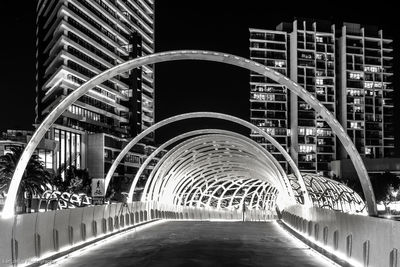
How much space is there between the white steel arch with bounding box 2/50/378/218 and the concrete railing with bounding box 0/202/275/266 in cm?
→ 107

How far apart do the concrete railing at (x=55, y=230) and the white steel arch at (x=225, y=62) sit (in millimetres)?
1068

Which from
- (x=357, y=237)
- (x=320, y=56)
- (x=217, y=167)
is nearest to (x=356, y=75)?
(x=320, y=56)

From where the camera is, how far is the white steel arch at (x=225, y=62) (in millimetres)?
15641

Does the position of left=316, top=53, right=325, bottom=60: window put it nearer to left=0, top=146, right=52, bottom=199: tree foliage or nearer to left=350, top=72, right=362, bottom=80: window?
left=350, top=72, right=362, bottom=80: window

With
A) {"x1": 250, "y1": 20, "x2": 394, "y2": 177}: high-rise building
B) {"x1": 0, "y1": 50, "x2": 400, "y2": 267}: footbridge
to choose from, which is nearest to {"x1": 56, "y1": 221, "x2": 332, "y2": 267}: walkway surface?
{"x1": 0, "y1": 50, "x2": 400, "y2": 267}: footbridge

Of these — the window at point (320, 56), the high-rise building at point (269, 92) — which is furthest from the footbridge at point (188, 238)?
the window at point (320, 56)

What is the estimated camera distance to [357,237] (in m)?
14.0

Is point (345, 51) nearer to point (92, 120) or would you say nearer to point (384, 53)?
point (384, 53)

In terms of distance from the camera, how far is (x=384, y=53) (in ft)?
490

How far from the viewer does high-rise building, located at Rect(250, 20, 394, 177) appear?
14112 cm

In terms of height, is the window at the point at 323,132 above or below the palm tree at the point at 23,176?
above

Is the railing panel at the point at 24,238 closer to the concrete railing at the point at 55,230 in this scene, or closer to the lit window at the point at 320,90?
the concrete railing at the point at 55,230

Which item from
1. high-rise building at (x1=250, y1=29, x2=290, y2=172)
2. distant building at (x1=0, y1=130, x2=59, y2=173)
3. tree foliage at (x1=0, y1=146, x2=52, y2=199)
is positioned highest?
high-rise building at (x1=250, y1=29, x2=290, y2=172)

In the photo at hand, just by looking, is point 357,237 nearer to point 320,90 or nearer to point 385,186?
point 385,186
